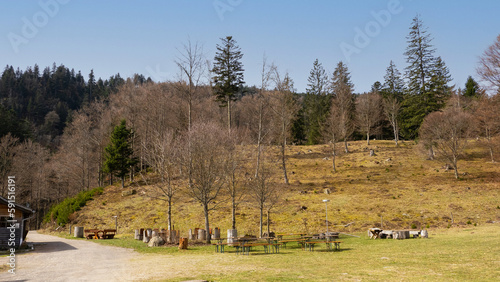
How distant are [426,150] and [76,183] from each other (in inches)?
2360

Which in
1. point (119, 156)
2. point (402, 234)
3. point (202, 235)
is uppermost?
point (119, 156)

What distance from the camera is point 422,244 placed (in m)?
19.2

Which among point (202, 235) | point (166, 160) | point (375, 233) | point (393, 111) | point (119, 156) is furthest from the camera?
point (393, 111)

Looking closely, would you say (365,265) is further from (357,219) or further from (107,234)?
(107,234)

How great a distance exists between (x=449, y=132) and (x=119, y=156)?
4666cm

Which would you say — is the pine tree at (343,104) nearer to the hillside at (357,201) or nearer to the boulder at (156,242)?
the hillside at (357,201)

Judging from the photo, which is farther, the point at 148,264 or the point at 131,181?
the point at 131,181

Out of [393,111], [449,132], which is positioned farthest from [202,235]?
[393,111]

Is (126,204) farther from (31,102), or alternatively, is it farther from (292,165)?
(31,102)

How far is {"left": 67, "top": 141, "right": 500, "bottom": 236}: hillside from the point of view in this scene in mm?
31516

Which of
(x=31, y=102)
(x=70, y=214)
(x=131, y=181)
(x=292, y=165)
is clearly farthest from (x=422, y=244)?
(x=31, y=102)

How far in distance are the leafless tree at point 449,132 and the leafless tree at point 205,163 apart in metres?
29.4

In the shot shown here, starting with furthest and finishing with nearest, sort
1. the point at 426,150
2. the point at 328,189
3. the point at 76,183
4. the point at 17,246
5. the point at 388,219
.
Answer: the point at 76,183
the point at 426,150
the point at 328,189
the point at 388,219
the point at 17,246

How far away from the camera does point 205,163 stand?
27812mm
